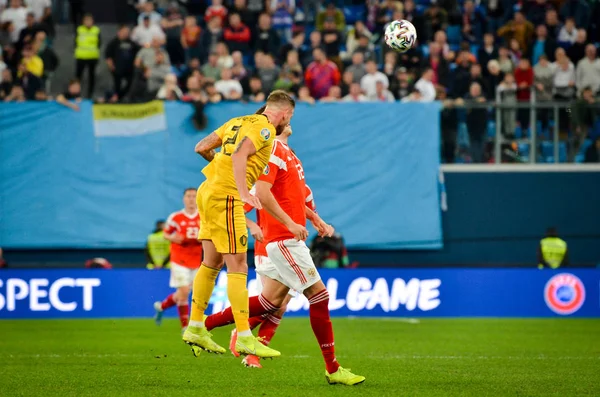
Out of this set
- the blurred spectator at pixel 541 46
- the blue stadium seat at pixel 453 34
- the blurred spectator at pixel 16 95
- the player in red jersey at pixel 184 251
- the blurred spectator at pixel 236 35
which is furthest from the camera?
the blue stadium seat at pixel 453 34

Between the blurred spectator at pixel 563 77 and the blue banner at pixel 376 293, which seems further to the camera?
the blurred spectator at pixel 563 77

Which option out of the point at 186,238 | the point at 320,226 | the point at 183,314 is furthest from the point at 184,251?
the point at 320,226

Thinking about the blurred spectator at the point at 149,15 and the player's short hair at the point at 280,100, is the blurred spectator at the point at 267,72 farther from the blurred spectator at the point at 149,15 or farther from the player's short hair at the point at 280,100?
the player's short hair at the point at 280,100

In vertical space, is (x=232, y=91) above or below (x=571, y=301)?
above

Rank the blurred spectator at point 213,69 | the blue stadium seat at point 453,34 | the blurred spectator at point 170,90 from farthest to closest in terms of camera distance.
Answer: the blue stadium seat at point 453,34
the blurred spectator at point 213,69
the blurred spectator at point 170,90

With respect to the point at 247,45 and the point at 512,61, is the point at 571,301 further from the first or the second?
the point at 247,45

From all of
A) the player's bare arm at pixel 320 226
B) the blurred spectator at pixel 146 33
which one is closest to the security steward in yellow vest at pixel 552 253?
the blurred spectator at pixel 146 33

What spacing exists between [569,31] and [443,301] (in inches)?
287

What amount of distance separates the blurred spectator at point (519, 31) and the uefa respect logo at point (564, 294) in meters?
5.86

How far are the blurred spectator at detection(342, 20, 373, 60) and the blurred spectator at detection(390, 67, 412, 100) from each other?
1153 millimetres

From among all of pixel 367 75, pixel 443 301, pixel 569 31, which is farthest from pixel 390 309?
Answer: pixel 569 31

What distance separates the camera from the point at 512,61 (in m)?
22.5

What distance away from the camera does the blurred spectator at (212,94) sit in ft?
69.3

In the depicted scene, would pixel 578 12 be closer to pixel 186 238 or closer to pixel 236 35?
pixel 236 35
